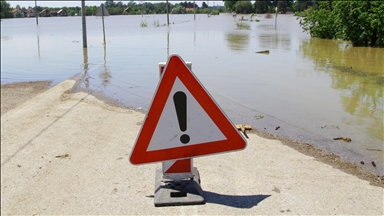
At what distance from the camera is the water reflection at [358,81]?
751 cm

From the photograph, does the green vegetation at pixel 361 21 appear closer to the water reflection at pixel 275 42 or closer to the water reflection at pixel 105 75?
the water reflection at pixel 275 42

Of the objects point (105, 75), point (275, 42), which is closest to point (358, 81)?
point (105, 75)

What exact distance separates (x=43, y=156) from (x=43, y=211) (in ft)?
5.65

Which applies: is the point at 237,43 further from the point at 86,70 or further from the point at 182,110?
the point at 182,110

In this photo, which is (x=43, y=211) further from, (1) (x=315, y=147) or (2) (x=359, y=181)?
(1) (x=315, y=147)

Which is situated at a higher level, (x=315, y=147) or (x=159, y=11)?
(x=159, y=11)

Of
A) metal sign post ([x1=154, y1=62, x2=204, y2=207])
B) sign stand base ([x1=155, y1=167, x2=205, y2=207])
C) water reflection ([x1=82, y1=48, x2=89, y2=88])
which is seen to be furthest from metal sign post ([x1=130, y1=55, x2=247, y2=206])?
water reflection ([x1=82, y1=48, x2=89, y2=88])

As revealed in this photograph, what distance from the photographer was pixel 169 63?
319 cm

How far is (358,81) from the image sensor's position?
11.5 m

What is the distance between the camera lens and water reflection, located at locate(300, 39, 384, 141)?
751 cm

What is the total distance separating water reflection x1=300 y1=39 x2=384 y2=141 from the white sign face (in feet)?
14.1

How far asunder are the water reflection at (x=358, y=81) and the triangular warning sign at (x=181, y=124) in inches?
167

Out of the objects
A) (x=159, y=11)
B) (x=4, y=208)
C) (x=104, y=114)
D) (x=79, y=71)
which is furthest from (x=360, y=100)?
(x=159, y=11)

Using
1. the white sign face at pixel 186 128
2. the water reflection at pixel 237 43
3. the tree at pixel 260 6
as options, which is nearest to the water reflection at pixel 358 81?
the water reflection at pixel 237 43
